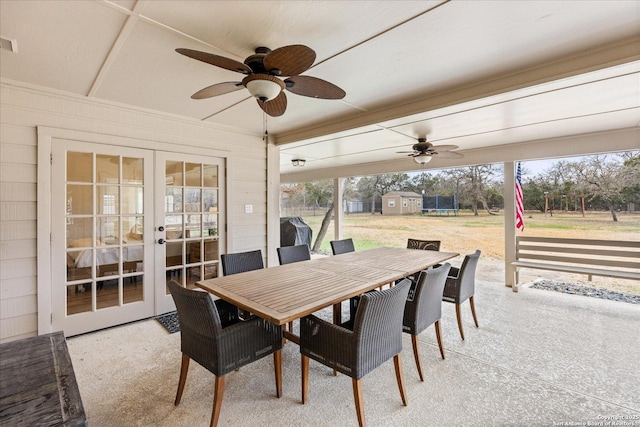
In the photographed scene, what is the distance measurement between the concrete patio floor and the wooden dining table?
485 mm

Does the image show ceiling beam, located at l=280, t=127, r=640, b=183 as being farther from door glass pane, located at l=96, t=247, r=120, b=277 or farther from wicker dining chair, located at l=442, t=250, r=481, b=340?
door glass pane, located at l=96, t=247, r=120, b=277

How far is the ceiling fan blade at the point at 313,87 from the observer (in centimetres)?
189

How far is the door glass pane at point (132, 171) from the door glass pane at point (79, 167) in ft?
0.95

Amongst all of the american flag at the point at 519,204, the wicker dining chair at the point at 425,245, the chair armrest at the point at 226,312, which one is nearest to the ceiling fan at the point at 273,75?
the chair armrest at the point at 226,312

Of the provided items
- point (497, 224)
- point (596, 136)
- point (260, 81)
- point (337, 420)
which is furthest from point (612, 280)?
point (260, 81)

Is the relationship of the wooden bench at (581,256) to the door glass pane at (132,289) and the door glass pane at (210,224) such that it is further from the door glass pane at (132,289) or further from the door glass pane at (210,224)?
the door glass pane at (132,289)

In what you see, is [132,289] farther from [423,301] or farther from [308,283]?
[423,301]

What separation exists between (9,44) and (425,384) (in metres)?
3.73

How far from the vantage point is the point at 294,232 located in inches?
277

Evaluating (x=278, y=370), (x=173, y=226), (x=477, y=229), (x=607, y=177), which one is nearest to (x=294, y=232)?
(x=173, y=226)

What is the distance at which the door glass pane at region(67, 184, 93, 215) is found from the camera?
114 inches

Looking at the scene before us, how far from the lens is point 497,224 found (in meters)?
5.85

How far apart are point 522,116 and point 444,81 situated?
1.36 metres

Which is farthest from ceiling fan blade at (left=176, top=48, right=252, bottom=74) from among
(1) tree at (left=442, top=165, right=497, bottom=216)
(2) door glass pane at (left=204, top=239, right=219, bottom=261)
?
(1) tree at (left=442, top=165, right=497, bottom=216)
